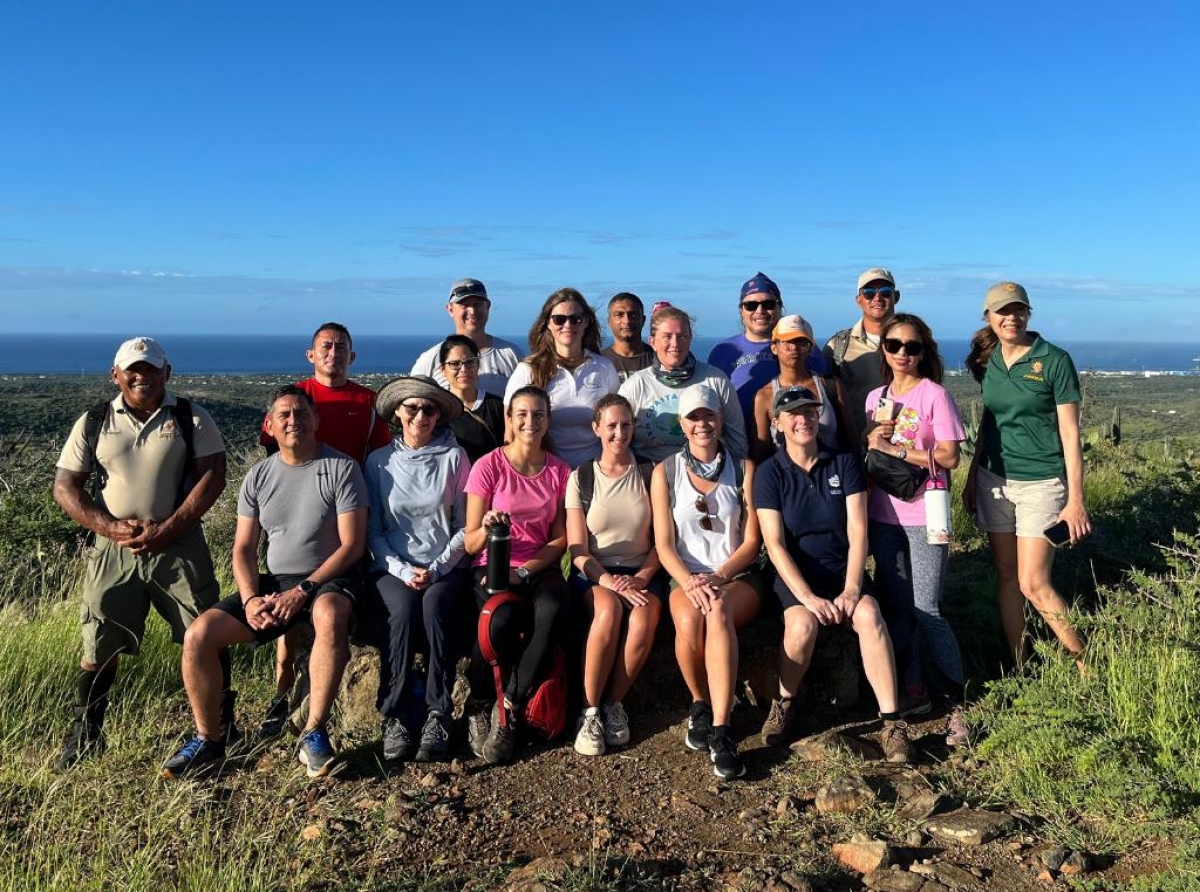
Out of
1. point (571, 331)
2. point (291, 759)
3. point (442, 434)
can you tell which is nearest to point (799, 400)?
point (571, 331)

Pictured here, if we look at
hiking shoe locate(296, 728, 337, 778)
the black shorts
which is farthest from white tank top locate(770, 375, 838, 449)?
hiking shoe locate(296, 728, 337, 778)

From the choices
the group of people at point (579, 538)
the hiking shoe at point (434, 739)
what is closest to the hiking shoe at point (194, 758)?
the group of people at point (579, 538)

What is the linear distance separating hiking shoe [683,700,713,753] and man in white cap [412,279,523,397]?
2534 mm

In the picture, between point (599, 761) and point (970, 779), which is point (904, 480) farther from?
point (599, 761)

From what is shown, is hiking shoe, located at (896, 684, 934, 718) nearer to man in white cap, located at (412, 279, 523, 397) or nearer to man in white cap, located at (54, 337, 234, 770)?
man in white cap, located at (412, 279, 523, 397)

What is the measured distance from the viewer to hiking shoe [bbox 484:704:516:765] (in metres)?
4.82

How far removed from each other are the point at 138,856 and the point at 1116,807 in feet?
13.0

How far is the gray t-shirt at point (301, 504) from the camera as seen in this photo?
5.14 m

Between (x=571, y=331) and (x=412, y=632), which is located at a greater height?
(x=571, y=331)

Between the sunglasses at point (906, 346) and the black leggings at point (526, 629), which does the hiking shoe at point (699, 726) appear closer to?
the black leggings at point (526, 629)

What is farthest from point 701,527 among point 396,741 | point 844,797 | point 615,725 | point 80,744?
point 80,744

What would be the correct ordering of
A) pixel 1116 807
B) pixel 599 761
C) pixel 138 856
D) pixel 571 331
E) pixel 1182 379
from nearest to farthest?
1. pixel 138 856
2. pixel 1116 807
3. pixel 599 761
4. pixel 571 331
5. pixel 1182 379

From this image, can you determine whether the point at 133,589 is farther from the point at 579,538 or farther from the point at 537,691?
the point at 579,538

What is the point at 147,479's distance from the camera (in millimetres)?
5074
